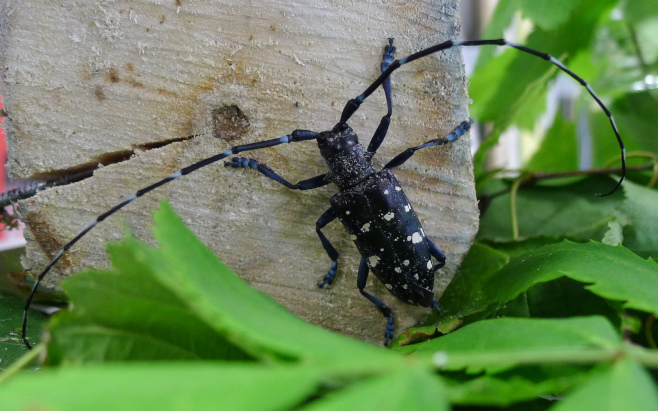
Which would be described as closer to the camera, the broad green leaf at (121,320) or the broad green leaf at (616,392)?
the broad green leaf at (616,392)

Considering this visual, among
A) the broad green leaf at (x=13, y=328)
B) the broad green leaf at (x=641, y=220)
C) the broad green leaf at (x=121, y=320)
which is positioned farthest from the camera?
the broad green leaf at (x=641, y=220)

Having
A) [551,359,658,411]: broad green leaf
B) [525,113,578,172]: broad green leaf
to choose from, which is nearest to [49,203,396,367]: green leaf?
[551,359,658,411]: broad green leaf

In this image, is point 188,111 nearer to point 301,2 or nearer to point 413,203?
point 301,2

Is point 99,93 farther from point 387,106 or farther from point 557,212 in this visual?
point 557,212

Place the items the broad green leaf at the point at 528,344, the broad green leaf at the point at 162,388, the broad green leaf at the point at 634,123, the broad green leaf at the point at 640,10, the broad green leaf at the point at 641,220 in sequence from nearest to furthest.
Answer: the broad green leaf at the point at 162,388
the broad green leaf at the point at 528,344
the broad green leaf at the point at 641,220
the broad green leaf at the point at 640,10
the broad green leaf at the point at 634,123

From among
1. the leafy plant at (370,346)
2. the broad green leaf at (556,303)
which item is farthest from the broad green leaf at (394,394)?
the broad green leaf at (556,303)

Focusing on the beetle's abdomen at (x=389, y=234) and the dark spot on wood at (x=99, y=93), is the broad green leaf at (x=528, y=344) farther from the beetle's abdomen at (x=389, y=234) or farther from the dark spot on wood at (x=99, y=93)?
the dark spot on wood at (x=99, y=93)

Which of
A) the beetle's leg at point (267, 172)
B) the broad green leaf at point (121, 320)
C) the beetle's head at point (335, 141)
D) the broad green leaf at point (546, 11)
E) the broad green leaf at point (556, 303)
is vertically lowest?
the broad green leaf at point (556, 303)

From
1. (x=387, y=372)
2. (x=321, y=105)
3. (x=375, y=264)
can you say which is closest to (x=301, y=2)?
(x=321, y=105)
